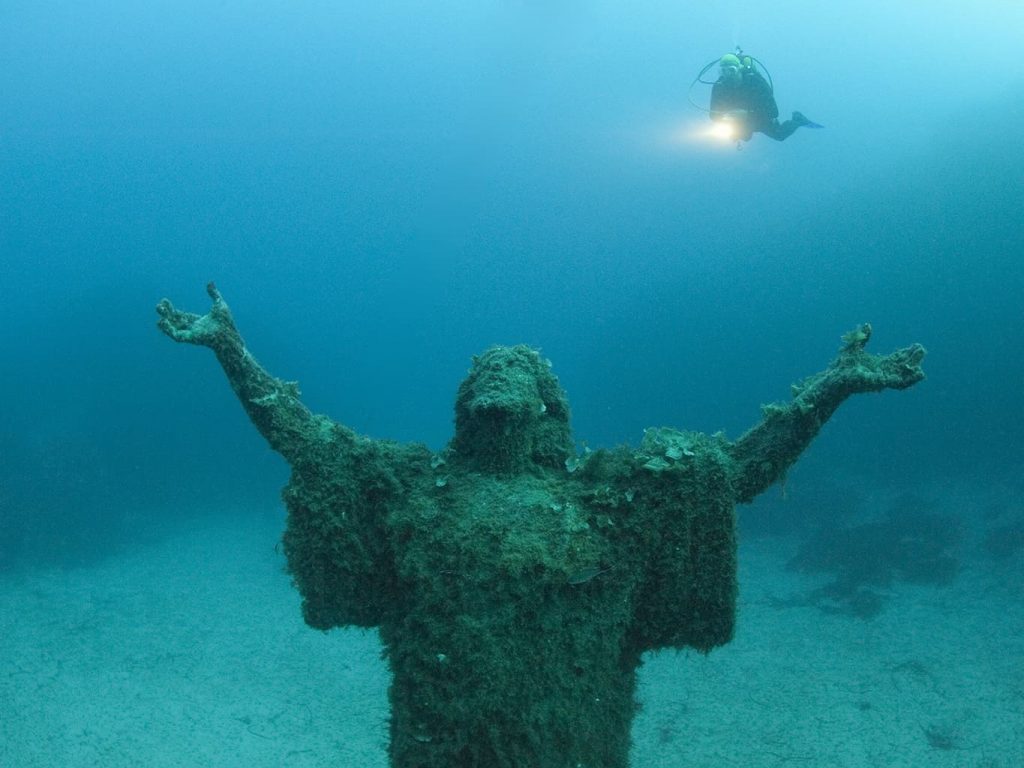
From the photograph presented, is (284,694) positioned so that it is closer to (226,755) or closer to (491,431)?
(226,755)

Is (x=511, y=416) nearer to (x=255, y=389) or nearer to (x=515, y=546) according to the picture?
(x=515, y=546)

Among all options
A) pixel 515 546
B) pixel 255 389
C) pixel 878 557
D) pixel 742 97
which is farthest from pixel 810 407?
pixel 878 557

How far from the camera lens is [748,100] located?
1706 centimetres

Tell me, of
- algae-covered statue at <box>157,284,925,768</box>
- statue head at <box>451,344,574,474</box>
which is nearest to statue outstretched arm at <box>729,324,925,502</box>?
algae-covered statue at <box>157,284,925,768</box>

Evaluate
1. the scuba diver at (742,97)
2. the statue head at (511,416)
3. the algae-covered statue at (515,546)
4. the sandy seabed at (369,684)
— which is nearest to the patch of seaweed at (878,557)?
the sandy seabed at (369,684)

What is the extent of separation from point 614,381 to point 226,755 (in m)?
49.0

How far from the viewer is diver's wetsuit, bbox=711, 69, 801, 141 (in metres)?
16.9

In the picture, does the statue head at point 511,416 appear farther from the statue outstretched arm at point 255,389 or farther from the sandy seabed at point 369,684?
the sandy seabed at point 369,684

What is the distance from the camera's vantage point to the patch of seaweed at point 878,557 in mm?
18094

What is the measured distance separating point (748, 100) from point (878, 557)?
46.0ft

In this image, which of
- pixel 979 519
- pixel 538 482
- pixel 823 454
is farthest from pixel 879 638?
pixel 823 454

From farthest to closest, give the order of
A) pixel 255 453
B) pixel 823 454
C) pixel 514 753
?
pixel 255 453 → pixel 823 454 → pixel 514 753

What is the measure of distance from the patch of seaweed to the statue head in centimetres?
1468

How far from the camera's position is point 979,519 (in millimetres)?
22844
